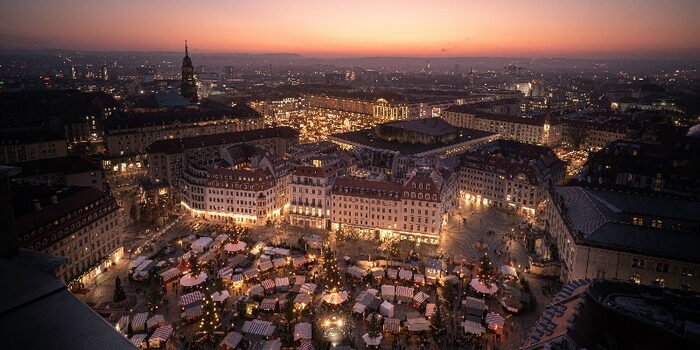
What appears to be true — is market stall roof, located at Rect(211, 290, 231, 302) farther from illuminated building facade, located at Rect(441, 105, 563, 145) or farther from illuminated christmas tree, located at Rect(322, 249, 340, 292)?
illuminated building facade, located at Rect(441, 105, 563, 145)

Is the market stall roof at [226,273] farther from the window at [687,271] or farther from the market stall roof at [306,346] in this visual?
the window at [687,271]

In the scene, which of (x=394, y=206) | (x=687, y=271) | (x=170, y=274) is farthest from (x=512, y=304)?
(x=170, y=274)

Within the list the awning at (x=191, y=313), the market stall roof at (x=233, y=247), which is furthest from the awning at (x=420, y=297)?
the market stall roof at (x=233, y=247)

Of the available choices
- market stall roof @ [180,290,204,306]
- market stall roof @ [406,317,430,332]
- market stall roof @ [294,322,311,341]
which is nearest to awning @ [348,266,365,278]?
market stall roof @ [406,317,430,332]

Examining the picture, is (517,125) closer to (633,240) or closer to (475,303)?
Answer: (633,240)

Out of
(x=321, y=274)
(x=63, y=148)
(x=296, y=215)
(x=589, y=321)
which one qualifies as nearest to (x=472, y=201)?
(x=296, y=215)
